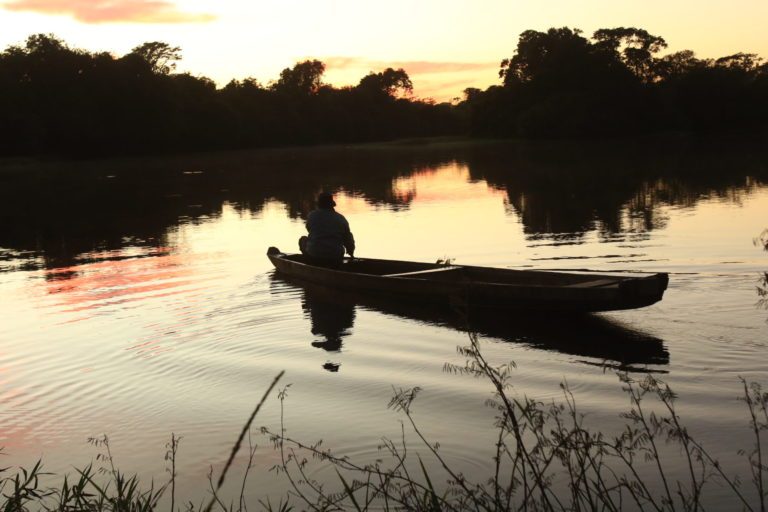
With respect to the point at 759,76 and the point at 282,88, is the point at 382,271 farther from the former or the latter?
the point at 282,88

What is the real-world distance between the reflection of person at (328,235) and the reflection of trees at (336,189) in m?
5.65

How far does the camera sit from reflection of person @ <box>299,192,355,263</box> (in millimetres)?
14805

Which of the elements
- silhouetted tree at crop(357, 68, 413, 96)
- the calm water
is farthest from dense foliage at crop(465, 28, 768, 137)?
the calm water

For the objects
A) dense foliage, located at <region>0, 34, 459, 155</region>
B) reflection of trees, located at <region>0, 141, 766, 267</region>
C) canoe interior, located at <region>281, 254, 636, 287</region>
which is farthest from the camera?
dense foliage, located at <region>0, 34, 459, 155</region>

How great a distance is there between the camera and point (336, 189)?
121 feet

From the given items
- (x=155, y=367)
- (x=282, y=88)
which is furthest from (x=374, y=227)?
(x=282, y=88)

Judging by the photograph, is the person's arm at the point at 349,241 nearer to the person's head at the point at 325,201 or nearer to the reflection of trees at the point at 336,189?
the person's head at the point at 325,201

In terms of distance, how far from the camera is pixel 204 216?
91.0 feet

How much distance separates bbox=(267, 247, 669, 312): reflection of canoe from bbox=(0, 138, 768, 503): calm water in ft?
1.00

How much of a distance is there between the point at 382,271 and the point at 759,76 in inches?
3489

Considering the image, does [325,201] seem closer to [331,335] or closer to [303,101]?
[331,335]

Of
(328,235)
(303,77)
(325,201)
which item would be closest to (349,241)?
(328,235)

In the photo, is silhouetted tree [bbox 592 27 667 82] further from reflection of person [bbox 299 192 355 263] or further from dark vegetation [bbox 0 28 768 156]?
reflection of person [bbox 299 192 355 263]

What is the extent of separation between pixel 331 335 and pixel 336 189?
2576cm
